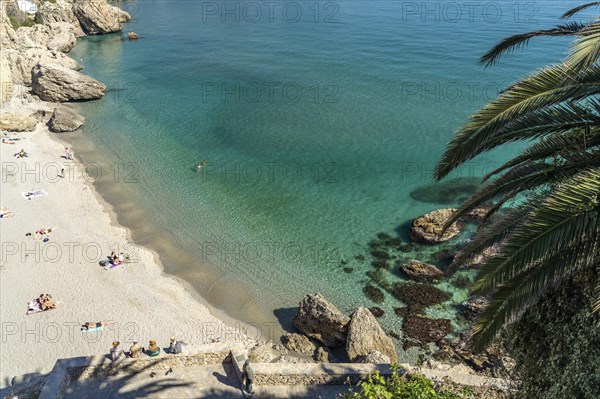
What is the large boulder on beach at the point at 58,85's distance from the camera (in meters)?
47.0

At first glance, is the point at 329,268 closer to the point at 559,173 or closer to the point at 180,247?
the point at 180,247

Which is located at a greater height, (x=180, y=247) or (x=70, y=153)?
(x=70, y=153)

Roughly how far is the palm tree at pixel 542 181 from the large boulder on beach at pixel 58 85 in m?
49.2

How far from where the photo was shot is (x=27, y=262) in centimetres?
2402

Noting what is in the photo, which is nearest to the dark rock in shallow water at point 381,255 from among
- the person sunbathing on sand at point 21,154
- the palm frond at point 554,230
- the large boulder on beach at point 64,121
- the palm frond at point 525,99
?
→ the palm frond at point 525,99

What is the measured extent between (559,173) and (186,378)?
519 inches

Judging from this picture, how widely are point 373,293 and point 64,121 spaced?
34225 mm

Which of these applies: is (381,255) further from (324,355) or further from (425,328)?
(324,355)

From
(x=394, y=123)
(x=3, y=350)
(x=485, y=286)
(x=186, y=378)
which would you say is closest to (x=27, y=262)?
(x=3, y=350)

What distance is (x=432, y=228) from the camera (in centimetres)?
2650

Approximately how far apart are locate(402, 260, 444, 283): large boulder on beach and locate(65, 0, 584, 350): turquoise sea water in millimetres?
1363

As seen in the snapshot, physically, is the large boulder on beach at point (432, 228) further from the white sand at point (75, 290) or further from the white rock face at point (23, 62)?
the white rock face at point (23, 62)

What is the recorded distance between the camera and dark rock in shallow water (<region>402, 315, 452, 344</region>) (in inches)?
794

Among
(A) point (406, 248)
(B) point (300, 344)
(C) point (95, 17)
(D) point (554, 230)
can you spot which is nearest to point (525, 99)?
(D) point (554, 230)
